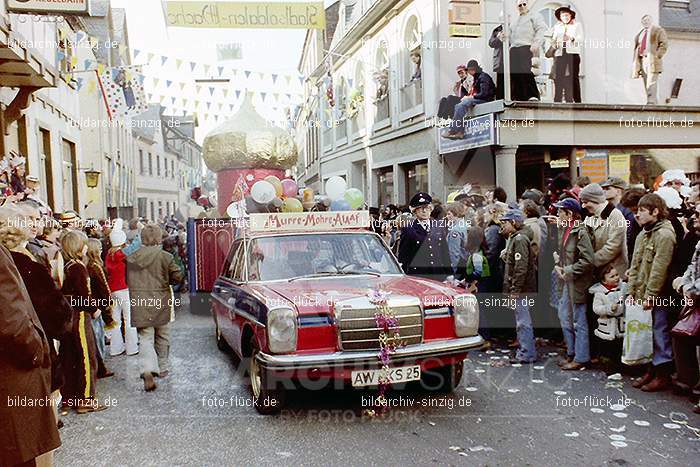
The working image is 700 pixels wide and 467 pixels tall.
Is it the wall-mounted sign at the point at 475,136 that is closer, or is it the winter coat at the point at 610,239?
the winter coat at the point at 610,239

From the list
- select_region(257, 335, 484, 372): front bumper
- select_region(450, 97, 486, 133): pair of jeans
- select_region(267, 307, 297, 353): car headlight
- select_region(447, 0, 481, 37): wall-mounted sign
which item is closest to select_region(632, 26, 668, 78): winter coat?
select_region(447, 0, 481, 37): wall-mounted sign

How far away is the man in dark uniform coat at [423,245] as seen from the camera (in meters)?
7.59

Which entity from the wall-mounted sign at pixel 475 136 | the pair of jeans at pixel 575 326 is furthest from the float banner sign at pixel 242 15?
the pair of jeans at pixel 575 326

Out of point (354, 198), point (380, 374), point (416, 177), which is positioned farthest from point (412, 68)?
point (380, 374)

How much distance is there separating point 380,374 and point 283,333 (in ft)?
2.89

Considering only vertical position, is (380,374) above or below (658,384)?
above

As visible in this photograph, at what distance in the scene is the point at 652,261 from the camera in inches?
220

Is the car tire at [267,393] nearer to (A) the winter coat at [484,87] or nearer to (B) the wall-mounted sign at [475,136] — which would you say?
(B) the wall-mounted sign at [475,136]

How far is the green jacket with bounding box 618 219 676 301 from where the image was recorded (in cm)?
548

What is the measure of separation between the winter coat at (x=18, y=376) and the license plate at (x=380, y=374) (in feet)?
7.87

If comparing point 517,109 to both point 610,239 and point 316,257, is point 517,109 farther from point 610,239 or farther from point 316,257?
point 316,257

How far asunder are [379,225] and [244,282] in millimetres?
5072

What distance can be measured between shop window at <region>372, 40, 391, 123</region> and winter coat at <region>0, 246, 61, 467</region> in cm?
1645

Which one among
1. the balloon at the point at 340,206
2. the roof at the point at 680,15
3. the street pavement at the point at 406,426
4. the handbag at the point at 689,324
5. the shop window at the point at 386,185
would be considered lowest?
the street pavement at the point at 406,426
